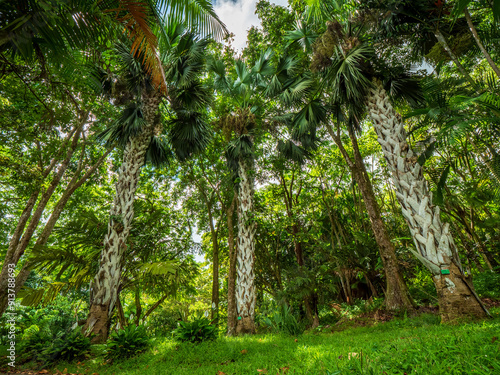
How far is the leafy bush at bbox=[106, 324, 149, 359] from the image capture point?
4300 mm

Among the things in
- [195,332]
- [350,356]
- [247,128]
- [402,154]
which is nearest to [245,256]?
[195,332]

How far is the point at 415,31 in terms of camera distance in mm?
6277

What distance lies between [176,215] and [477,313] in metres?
10.2

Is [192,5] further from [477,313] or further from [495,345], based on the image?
[477,313]

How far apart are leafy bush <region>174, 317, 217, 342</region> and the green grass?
212 mm

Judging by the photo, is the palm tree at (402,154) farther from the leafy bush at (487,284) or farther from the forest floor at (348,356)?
the leafy bush at (487,284)

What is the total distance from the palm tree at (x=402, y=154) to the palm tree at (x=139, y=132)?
153 inches

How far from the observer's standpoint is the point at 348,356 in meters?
2.75

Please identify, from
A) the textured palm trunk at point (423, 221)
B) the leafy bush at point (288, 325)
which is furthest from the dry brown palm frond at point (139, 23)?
the leafy bush at point (288, 325)

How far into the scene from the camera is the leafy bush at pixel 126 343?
430 cm

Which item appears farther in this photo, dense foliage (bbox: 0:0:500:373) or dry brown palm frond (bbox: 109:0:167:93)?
dense foliage (bbox: 0:0:500:373)

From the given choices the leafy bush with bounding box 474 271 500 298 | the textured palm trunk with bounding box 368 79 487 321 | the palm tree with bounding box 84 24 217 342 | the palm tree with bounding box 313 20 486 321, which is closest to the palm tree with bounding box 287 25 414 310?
the palm tree with bounding box 313 20 486 321

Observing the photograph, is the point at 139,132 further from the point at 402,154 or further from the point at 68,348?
the point at 402,154

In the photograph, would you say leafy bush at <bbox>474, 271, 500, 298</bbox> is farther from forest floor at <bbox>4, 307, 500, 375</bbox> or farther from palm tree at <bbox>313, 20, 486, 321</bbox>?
palm tree at <bbox>313, 20, 486, 321</bbox>
